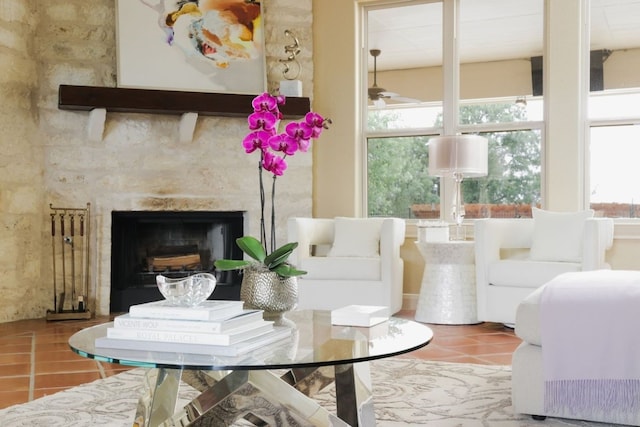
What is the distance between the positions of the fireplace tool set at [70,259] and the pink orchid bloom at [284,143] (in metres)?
3.61

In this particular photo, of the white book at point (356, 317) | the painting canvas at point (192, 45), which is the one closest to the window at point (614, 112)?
the painting canvas at point (192, 45)

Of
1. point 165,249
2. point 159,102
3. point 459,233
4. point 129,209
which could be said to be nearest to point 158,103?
point 159,102

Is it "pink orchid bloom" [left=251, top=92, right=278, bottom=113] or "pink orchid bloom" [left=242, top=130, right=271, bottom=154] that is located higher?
"pink orchid bloom" [left=251, top=92, right=278, bottom=113]

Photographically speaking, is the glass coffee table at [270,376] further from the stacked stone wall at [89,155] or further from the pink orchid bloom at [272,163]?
the stacked stone wall at [89,155]

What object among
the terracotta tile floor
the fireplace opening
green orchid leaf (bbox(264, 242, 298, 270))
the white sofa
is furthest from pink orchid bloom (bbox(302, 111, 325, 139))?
the fireplace opening

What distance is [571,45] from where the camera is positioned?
531 centimetres

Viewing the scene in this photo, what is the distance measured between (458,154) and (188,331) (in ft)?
11.9

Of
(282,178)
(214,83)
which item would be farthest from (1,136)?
(282,178)

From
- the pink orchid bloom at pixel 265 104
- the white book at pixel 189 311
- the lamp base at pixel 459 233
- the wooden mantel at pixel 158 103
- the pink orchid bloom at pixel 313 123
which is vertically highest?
the wooden mantel at pixel 158 103

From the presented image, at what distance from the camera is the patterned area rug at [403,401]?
246 cm

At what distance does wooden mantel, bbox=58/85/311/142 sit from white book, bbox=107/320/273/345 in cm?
379

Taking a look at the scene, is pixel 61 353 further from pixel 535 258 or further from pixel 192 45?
pixel 535 258

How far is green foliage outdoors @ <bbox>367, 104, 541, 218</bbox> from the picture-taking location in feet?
18.3

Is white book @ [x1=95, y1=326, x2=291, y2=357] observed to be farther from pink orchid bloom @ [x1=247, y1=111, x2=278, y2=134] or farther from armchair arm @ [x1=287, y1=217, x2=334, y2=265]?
armchair arm @ [x1=287, y1=217, x2=334, y2=265]
